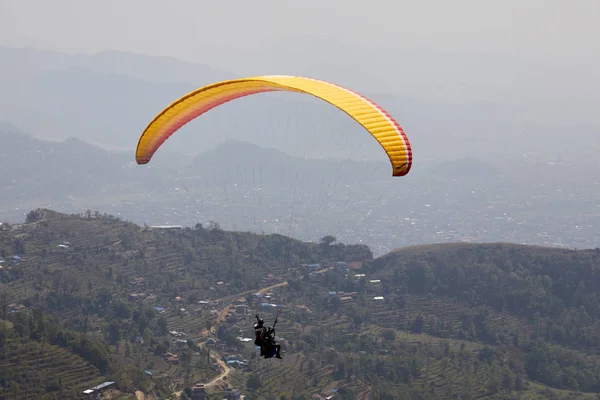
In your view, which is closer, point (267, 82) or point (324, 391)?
point (267, 82)

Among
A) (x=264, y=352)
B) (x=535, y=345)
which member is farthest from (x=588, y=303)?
(x=264, y=352)

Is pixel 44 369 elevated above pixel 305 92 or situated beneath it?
situated beneath

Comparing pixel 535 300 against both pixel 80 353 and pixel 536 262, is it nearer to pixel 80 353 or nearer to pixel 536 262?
pixel 536 262

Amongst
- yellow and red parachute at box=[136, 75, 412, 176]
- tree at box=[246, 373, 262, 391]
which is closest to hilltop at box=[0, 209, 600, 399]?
tree at box=[246, 373, 262, 391]

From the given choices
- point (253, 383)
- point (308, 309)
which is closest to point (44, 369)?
point (253, 383)

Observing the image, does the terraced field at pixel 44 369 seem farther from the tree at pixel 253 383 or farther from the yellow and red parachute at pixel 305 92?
the yellow and red parachute at pixel 305 92

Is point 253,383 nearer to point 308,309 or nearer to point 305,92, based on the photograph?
point 308,309

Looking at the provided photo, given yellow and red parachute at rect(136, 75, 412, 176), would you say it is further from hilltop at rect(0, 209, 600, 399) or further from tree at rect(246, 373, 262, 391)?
tree at rect(246, 373, 262, 391)
